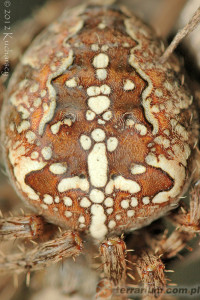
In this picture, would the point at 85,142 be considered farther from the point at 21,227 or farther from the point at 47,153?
the point at 21,227

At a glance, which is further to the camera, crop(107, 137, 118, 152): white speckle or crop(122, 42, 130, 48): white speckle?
crop(122, 42, 130, 48): white speckle

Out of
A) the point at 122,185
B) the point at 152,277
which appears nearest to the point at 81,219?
the point at 122,185

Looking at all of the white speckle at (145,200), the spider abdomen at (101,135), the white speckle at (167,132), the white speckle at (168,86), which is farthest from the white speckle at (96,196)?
the white speckle at (168,86)

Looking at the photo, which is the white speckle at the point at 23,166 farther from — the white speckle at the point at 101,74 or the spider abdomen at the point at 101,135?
the white speckle at the point at 101,74

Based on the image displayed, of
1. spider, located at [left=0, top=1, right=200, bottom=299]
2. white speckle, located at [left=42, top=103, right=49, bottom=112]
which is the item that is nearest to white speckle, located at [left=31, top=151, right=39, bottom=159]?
spider, located at [left=0, top=1, right=200, bottom=299]

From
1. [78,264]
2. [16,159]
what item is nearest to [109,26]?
[16,159]

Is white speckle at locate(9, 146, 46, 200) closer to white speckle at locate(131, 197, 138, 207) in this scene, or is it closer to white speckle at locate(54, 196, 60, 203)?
white speckle at locate(54, 196, 60, 203)
